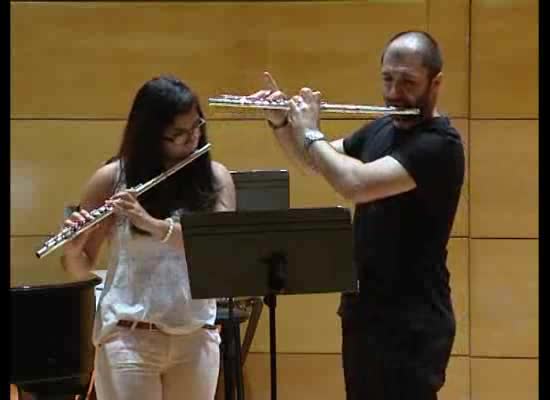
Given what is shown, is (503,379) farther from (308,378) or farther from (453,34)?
(453,34)

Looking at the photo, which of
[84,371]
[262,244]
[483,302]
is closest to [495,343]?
[483,302]

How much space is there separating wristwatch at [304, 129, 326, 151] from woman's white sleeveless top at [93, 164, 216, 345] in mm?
389

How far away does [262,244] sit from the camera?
7.13 ft

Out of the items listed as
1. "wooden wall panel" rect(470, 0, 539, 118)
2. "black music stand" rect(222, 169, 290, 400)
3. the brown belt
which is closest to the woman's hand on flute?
the brown belt

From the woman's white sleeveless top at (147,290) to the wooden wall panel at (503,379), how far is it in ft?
6.75

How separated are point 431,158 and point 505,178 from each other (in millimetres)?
1901

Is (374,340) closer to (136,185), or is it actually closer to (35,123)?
(136,185)

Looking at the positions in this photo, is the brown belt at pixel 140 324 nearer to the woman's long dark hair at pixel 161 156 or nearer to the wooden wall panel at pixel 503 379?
the woman's long dark hair at pixel 161 156

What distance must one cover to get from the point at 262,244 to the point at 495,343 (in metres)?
2.06

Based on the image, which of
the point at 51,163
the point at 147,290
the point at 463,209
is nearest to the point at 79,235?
the point at 147,290

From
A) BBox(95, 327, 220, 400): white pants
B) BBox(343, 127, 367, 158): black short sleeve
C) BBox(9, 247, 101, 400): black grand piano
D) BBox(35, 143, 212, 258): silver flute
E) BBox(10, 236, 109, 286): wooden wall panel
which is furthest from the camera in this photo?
BBox(10, 236, 109, 286): wooden wall panel

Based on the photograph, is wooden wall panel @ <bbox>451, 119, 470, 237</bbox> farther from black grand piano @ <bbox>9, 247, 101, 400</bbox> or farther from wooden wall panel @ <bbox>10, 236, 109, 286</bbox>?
black grand piano @ <bbox>9, 247, 101, 400</bbox>

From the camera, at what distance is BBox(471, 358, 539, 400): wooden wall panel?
155 inches

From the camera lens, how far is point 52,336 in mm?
2877
